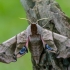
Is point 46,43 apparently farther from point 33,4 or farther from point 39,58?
point 33,4

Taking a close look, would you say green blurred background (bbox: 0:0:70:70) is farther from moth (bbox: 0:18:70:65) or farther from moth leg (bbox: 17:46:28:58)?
moth leg (bbox: 17:46:28:58)

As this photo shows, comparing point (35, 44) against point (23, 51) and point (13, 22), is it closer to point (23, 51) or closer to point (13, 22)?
point (23, 51)

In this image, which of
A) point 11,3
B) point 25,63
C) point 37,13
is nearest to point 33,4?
point 37,13

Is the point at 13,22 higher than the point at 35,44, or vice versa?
the point at 13,22

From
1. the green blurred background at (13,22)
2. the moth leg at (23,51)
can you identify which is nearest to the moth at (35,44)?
the moth leg at (23,51)

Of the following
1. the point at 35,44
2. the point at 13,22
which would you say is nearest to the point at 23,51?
the point at 35,44

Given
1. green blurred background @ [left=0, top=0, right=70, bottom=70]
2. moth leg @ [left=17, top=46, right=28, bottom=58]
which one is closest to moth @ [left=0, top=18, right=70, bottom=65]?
moth leg @ [left=17, top=46, right=28, bottom=58]
